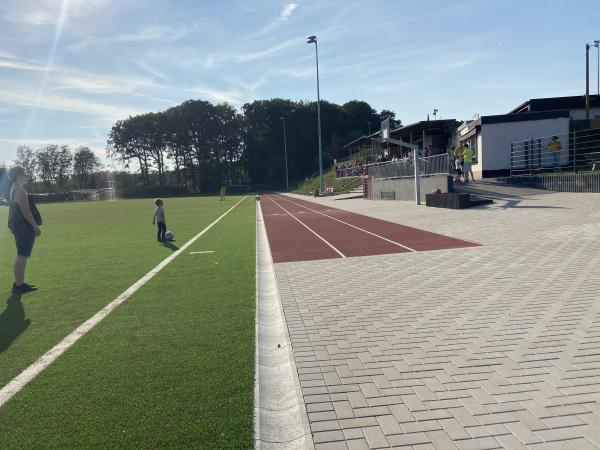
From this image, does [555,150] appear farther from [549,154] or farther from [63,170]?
[63,170]

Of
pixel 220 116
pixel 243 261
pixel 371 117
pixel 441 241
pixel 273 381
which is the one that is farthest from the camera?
pixel 371 117

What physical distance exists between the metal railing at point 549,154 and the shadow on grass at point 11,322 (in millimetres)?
22856

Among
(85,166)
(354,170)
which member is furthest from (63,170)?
(354,170)

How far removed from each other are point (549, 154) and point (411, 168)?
23.7 ft

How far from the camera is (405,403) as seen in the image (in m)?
3.44

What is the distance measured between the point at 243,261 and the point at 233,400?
6.52m

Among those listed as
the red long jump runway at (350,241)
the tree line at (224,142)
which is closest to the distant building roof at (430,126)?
the red long jump runway at (350,241)

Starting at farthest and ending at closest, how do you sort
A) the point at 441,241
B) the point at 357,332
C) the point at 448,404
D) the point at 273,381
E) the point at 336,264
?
the point at 441,241, the point at 336,264, the point at 357,332, the point at 273,381, the point at 448,404

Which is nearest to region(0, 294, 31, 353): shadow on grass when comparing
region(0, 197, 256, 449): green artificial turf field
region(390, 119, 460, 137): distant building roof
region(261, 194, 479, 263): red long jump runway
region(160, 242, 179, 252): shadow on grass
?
region(0, 197, 256, 449): green artificial turf field

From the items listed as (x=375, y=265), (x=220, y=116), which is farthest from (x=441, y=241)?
(x=220, y=116)

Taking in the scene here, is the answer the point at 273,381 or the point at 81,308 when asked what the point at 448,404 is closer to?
the point at 273,381

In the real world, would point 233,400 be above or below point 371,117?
below

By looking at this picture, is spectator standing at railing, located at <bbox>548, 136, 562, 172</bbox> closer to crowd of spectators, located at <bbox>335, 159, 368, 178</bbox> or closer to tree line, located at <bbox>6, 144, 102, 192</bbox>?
crowd of spectators, located at <bbox>335, 159, 368, 178</bbox>

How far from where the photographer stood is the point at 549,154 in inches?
966
